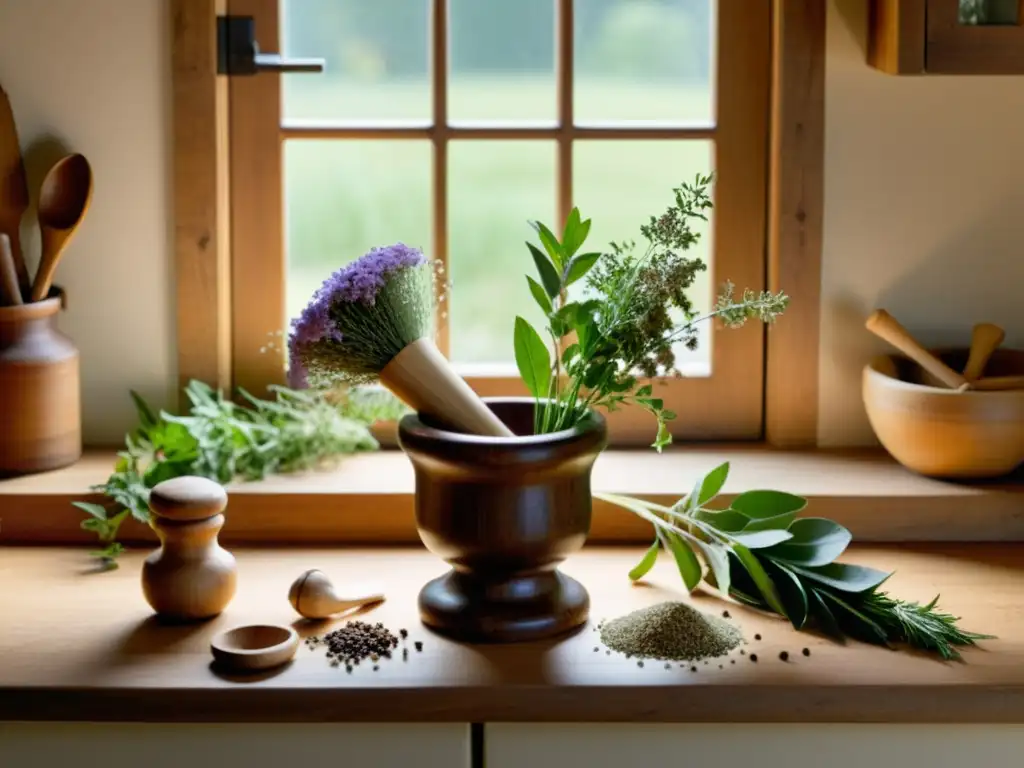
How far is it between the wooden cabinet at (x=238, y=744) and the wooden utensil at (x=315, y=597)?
169mm

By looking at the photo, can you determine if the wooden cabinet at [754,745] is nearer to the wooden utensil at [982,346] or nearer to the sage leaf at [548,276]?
the sage leaf at [548,276]

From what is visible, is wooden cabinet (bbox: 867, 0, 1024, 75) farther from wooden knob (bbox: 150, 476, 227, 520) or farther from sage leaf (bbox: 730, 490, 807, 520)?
wooden knob (bbox: 150, 476, 227, 520)

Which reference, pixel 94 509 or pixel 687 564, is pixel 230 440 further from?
pixel 687 564

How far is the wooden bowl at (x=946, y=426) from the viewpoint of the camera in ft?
5.96

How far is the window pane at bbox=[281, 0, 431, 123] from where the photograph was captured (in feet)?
6.65

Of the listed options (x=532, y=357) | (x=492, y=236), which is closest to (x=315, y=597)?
(x=532, y=357)

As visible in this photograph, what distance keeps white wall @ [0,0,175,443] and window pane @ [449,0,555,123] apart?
1.24 feet

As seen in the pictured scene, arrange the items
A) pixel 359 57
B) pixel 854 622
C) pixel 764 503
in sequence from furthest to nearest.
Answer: pixel 359 57, pixel 764 503, pixel 854 622

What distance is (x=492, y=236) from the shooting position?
2078 mm

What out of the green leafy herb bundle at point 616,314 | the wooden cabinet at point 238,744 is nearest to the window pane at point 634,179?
the green leafy herb bundle at point 616,314

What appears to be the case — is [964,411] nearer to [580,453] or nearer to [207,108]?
[580,453]

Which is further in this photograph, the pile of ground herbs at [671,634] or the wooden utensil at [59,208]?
the wooden utensil at [59,208]

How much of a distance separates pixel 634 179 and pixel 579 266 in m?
0.48

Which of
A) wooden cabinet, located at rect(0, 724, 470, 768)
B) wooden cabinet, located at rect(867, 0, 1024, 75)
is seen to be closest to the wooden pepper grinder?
wooden cabinet, located at rect(0, 724, 470, 768)
